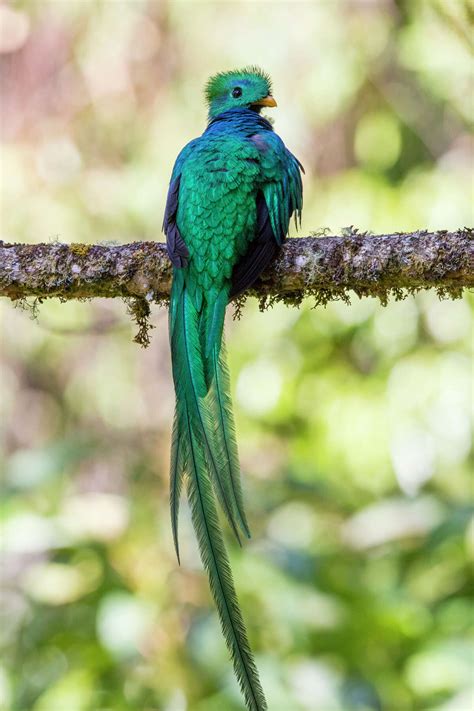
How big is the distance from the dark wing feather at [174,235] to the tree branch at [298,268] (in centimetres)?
5

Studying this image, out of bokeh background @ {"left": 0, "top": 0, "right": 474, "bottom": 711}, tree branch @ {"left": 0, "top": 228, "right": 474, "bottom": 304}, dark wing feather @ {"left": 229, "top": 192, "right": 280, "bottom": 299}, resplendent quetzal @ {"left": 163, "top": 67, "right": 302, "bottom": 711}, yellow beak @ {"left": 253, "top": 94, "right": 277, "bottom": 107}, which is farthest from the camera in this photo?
bokeh background @ {"left": 0, "top": 0, "right": 474, "bottom": 711}

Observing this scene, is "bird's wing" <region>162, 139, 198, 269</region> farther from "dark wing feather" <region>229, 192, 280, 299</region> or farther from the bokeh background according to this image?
the bokeh background

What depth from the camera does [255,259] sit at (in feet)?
9.11

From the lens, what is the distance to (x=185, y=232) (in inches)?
114

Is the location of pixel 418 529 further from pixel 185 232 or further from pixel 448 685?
pixel 185 232

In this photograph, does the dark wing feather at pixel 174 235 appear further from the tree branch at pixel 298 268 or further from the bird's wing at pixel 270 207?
the bird's wing at pixel 270 207

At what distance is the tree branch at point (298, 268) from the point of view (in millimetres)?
2604

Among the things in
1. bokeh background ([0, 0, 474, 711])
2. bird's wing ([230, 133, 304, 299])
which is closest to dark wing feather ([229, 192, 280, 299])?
bird's wing ([230, 133, 304, 299])

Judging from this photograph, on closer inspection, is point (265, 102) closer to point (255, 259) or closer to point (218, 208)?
point (218, 208)

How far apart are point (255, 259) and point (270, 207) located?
227 mm

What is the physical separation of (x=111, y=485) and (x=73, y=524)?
6.51ft

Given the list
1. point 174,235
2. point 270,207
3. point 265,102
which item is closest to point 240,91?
point 265,102

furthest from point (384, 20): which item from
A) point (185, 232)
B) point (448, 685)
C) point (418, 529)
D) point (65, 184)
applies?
point (448, 685)

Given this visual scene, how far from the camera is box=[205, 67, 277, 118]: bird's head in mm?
3539
